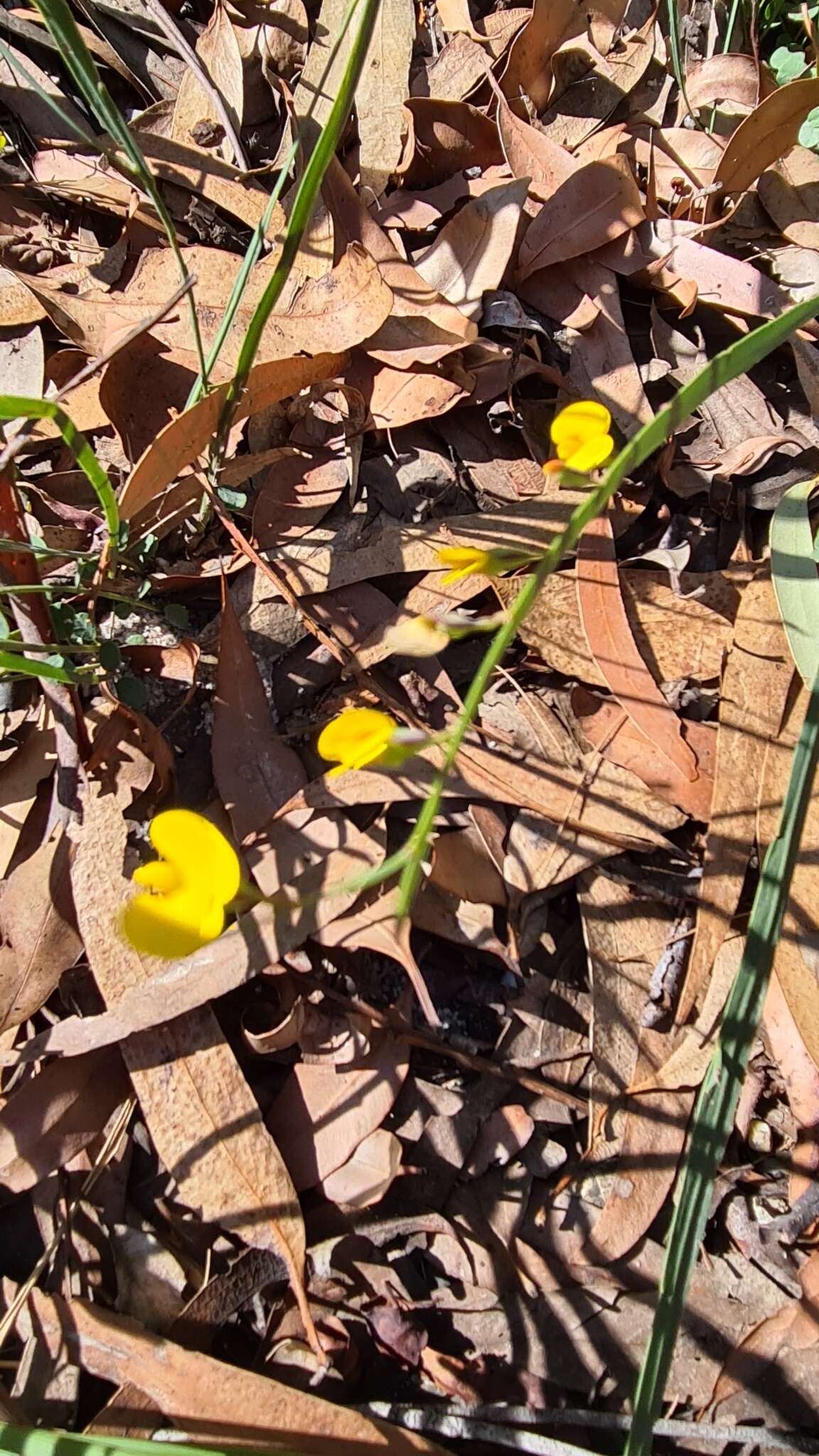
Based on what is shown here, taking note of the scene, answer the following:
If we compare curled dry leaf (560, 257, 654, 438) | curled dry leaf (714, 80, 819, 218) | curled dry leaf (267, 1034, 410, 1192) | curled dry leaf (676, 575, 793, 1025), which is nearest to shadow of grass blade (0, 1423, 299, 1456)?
curled dry leaf (267, 1034, 410, 1192)

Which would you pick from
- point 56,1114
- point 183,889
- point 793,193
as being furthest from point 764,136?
point 56,1114

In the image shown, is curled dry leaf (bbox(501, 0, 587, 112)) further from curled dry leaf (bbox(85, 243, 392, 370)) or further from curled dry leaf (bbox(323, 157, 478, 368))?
curled dry leaf (bbox(85, 243, 392, 370))

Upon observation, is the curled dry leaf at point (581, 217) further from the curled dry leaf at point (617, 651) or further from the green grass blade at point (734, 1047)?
the green grass blade at point (734, 1047)

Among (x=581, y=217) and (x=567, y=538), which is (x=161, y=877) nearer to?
(x=567, y=538)

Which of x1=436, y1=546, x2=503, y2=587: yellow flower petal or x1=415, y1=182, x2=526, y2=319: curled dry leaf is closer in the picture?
x1=436, y1=546, x2=503, y2=587: yellow flower petal

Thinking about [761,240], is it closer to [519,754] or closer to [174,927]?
[519,754]
